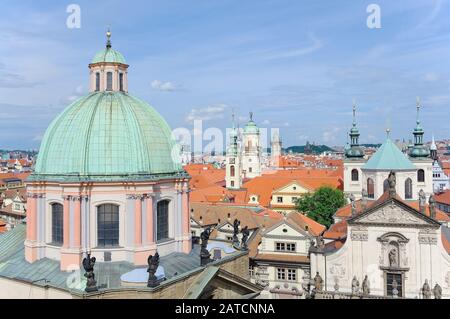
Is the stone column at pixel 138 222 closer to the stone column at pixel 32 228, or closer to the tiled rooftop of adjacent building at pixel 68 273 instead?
the tiled rooftop of adjacent building at pixel 68 273

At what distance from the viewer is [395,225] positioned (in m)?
32.3

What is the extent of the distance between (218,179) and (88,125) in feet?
245

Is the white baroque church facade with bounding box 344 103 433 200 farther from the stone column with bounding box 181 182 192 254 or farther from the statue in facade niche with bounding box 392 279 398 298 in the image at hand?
the stone column with bounding box 181 182 192 254

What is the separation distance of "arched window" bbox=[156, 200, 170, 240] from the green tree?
1349 inches

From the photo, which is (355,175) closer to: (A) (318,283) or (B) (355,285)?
(B) (355,285)

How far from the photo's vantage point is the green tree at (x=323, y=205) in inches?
2181

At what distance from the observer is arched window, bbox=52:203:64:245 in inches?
885

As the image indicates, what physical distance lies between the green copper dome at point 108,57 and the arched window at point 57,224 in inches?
325

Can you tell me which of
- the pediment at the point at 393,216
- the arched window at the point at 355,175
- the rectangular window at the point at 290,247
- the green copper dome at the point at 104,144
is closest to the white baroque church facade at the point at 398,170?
the arched window at the point at 355,175

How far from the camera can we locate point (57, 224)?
74.2 feet

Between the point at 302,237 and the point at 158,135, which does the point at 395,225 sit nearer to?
the point at 302,237

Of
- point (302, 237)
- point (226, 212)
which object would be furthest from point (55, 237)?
point (226, 212)

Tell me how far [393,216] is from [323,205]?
23.7 meters

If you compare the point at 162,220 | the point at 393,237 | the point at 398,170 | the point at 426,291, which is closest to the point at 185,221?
the point at 162,220
